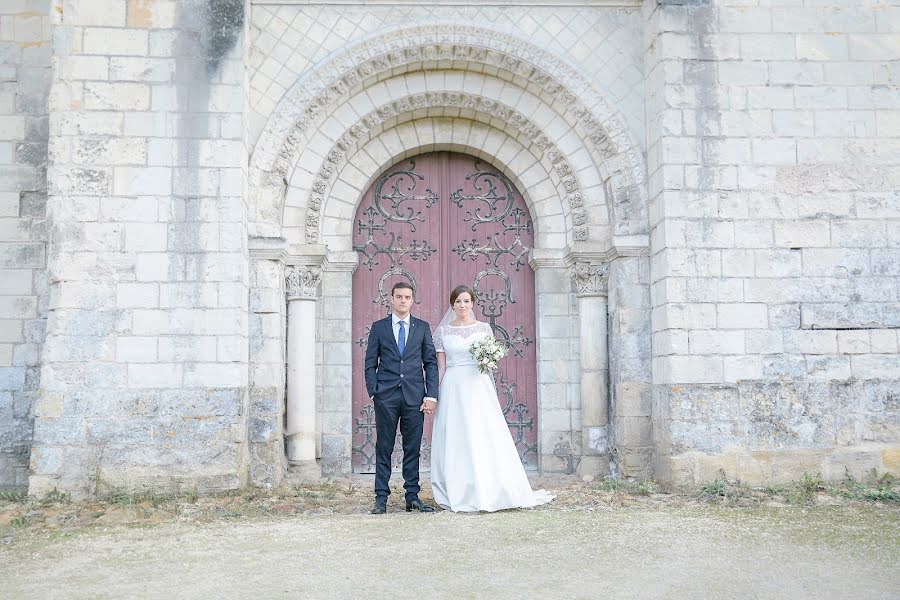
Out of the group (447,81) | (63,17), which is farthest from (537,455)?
(63,17)

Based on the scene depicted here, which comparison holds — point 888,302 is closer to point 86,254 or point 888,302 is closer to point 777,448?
point 777,448

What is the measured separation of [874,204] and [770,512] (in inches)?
108

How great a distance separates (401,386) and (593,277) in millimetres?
2315

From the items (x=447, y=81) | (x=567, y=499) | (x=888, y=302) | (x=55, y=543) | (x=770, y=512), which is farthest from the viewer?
(x=447, y=81)

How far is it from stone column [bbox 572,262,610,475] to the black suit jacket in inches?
73.2

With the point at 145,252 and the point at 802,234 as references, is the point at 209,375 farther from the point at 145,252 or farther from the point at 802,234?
the point at 802,234

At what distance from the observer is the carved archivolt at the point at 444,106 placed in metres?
7.05

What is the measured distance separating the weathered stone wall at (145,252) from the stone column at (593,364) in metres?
2.84

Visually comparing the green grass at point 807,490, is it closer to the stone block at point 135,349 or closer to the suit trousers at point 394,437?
the suit trousers at point 394,437

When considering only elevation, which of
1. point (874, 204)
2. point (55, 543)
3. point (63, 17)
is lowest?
point (55, 543)

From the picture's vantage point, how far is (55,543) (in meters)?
4.73

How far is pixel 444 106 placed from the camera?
7281mm

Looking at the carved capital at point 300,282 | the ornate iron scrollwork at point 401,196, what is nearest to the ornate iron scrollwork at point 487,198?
the ornate iron scrollwork at point 401,196

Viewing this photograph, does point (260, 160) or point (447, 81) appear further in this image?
point (447, 81)
